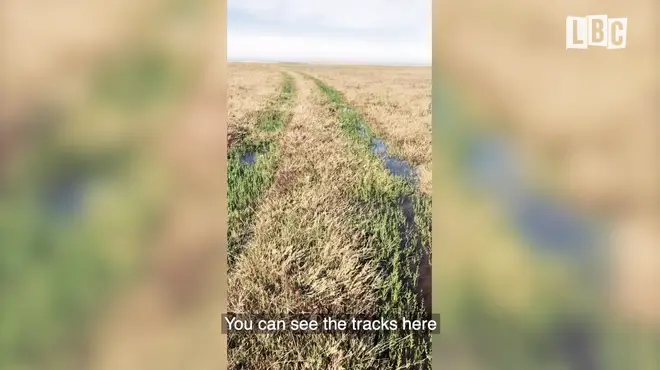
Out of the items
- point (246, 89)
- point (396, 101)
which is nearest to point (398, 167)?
point (396, 101)

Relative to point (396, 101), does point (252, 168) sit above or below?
below

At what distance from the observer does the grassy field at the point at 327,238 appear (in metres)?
1.20
